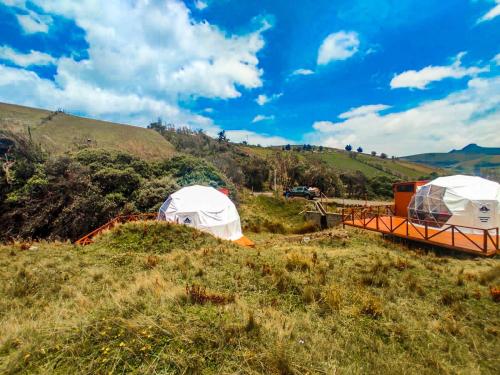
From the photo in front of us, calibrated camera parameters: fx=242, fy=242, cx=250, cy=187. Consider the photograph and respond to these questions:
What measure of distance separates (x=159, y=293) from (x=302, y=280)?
364cm

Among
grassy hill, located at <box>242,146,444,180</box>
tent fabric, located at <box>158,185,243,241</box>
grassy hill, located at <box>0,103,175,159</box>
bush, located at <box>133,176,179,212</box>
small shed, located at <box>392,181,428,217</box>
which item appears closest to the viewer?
tent fabric, located at <box>158,185,243,241</box>

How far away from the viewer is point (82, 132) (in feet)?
156

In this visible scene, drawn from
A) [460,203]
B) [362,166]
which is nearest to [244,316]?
[460,203]

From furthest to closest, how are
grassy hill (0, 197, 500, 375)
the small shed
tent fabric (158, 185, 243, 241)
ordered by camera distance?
the small shed, tent fabric (158, 185, 243, 241), grassy hill (0, 197, 500, 375)

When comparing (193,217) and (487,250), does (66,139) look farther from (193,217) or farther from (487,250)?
(487,250)

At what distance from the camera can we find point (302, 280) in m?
6.53

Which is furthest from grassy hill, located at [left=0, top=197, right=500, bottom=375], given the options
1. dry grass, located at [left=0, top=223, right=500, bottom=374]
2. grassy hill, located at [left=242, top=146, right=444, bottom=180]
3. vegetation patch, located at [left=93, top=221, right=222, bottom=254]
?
grassy hill, located at [left=242, top=146, right=444, bottom=180]

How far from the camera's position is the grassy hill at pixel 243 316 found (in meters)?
3.21

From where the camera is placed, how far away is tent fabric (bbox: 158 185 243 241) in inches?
670

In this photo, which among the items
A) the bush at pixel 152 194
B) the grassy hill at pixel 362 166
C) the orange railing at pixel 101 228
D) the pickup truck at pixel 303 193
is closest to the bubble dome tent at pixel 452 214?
the orange railing at pixel 101 228

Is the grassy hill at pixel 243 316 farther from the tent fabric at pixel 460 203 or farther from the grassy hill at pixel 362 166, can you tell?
the grassy hill at pixel 362 166

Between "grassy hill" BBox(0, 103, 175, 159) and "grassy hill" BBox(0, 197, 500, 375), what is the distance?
1438 inches

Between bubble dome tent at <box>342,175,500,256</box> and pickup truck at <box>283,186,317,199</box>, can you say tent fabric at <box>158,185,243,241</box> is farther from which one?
pickup truck at <box>283,186,317,199</box>

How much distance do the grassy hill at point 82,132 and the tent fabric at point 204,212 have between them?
1005 inches
